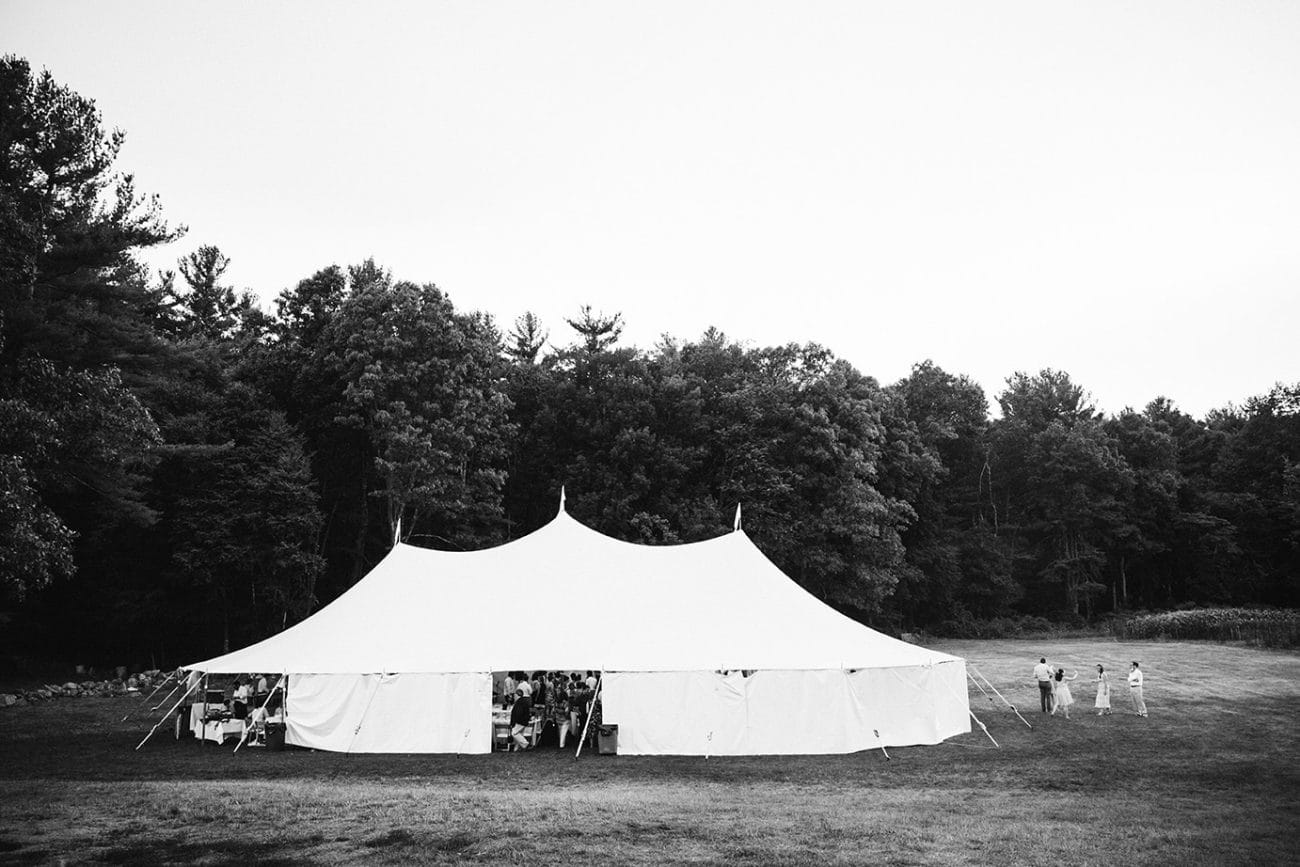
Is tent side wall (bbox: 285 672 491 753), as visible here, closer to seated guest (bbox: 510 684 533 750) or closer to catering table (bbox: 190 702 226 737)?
seated guest (bbox: 510 684 533 750)

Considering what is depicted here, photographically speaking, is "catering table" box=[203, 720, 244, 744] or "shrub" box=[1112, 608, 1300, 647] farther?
"shrub" box=[1112, 608, 1300, 647]

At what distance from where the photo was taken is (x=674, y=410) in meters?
36.8

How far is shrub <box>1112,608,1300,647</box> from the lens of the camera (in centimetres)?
3431

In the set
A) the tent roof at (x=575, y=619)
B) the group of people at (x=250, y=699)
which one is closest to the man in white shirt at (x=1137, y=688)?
the tent roof at (x=575, y=619)

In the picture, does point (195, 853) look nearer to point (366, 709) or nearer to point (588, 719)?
point (366, 709)

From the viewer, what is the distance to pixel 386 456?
30.7 m

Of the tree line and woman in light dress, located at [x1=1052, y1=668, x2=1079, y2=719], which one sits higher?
the tree line

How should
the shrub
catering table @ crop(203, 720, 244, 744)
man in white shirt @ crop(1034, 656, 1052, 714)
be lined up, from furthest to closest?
1. the shrub
2. man in white shirt @ crop(1034, 656, 1052, 714)
3. catering table @ crop(203, 720, 244, 744)

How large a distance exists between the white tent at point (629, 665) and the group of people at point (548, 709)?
69cm

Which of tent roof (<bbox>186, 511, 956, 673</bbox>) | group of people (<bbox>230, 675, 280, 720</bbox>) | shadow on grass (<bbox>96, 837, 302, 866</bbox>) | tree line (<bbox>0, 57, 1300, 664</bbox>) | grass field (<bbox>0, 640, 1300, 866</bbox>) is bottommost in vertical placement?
grass field (<bbox>0, 640, 1300, 866</bbox>)

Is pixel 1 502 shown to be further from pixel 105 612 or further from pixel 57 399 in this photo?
pixel 105 612

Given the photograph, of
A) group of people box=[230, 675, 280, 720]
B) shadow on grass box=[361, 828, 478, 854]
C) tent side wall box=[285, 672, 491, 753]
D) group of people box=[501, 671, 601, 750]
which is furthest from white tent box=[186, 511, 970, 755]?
shadow on grass box=[361, 828, 478, 854]

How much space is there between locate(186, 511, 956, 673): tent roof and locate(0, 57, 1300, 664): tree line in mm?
940

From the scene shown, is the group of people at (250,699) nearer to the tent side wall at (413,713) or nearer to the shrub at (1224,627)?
the tent side wall at (413,713)
